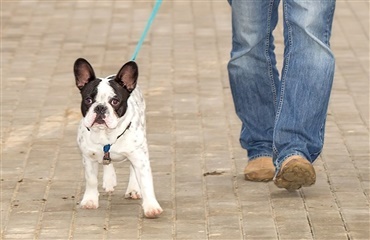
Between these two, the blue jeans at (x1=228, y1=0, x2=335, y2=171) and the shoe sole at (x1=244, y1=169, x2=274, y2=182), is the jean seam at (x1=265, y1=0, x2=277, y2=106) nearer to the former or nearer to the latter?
the blue jeans at (x1=228, y1=0, x2=335, y2=171)

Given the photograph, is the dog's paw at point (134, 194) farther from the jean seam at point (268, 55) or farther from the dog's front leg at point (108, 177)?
the jean seam at point (268, 55)

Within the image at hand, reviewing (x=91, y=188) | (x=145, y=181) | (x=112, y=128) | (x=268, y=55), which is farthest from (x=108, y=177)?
(x=268, y=55)

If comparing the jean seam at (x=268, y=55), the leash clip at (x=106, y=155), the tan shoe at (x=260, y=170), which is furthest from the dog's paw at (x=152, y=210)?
the jean seam at (x=268, y=55)

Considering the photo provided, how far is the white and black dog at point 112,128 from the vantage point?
292 inches

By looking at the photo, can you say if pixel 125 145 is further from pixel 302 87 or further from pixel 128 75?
pixel 302 87

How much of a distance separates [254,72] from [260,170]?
2.15 ft

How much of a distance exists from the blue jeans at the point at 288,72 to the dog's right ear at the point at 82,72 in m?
1.20

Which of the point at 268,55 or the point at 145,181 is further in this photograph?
the point at 268,55

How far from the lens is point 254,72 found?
27.6 feet

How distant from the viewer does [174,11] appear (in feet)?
47.3

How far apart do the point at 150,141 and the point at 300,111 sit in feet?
6.04

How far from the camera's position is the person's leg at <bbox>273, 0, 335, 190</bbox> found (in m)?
7.78

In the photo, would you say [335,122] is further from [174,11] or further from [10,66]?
[174,11]

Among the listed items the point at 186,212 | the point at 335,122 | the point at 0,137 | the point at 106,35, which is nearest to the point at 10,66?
the point at 106,35
